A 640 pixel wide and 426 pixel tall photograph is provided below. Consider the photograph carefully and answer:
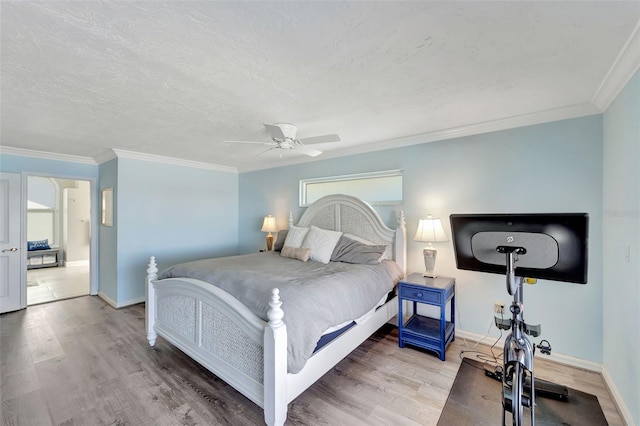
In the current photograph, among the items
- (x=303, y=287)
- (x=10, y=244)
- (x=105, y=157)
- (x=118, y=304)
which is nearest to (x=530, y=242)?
(x=303, y=287)

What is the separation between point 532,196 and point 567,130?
2.15ft

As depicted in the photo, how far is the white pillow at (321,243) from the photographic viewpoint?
331 cm

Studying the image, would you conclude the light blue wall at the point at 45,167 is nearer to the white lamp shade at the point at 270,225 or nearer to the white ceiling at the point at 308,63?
the white ceiling at the point at 308,63

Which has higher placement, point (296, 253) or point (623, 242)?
point (623, 242)

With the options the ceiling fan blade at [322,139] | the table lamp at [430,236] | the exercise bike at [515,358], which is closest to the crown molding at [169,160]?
the ceiling fan blade at [322,139]

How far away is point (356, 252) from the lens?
10.6ft

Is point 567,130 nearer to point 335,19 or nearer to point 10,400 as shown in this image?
point 335,19

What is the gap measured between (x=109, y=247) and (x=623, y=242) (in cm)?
596

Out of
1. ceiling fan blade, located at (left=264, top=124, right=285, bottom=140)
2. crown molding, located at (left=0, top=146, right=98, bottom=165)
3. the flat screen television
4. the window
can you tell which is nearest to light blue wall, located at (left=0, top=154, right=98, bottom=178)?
crown molding, located at (left=0, top=146, right=98, bottom=165)

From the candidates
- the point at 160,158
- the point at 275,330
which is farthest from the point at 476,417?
the point at 160,158

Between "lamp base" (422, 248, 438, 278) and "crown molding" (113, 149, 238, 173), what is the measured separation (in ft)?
13.3

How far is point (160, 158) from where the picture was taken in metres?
4.39

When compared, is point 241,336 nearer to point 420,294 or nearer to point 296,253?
point 296,253

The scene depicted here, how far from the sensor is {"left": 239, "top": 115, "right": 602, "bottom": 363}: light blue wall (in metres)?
2.43
